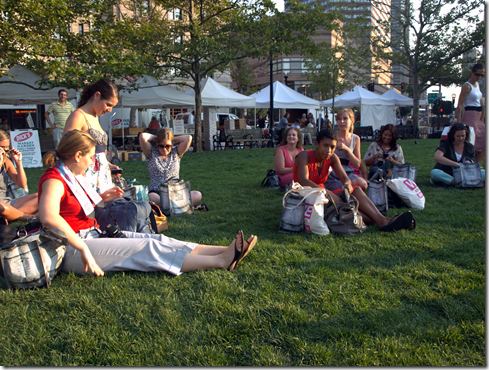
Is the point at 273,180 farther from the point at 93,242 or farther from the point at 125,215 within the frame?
the point at 93,242

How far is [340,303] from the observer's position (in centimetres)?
271

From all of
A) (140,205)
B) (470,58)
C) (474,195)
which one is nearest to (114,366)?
(140,205)

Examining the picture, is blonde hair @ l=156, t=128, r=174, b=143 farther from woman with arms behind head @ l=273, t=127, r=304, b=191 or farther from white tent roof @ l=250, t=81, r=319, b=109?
white tent roof @ l=250, t=81, r=319, b=109

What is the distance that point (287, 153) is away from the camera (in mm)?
6758

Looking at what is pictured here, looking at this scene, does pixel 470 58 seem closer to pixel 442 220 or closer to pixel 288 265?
pixel 442 220

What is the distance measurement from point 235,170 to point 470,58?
27.1m

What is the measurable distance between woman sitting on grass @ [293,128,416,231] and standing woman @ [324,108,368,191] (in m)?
0.32

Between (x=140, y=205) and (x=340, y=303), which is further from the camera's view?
(x=140, y=205)

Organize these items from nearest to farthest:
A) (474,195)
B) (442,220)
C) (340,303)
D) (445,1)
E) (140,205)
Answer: (340,303) < (140,205) < (442,220) < (474,195) < (445,1)

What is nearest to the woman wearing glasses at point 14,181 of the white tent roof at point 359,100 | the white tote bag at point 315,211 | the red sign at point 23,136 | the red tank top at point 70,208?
the red tank top at point 70,208

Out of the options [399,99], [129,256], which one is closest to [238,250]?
[129,256]

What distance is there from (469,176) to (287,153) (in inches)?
127

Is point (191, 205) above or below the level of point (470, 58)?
below

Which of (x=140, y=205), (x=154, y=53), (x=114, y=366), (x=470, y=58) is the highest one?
(x=470, y=58)
